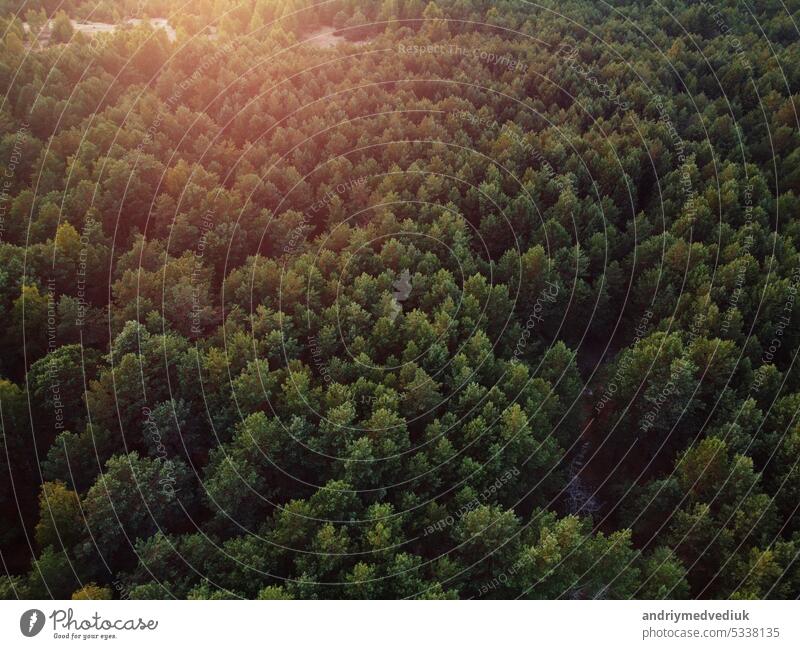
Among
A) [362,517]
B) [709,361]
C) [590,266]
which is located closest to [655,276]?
[590,266]
